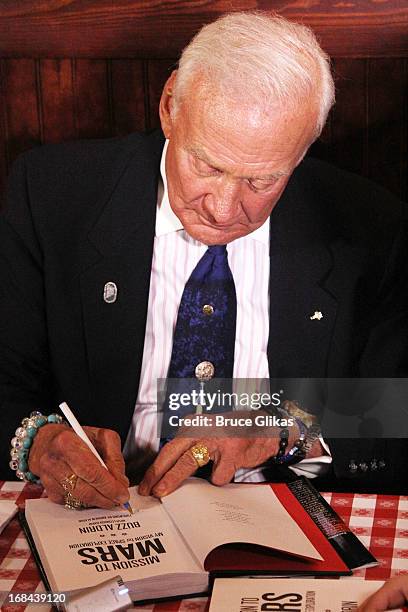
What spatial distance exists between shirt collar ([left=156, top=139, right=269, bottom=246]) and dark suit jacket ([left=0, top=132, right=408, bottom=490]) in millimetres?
21

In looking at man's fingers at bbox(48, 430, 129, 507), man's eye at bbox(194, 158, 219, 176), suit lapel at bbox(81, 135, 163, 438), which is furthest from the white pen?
man's eye at bbox(194, 158, 219, 176)

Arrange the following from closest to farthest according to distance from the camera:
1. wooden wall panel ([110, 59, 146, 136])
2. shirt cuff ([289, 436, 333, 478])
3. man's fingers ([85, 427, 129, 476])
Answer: man's fingers ([85, 427, 129, 476]), shirt cuff ([289, 436, 333, 478]), wooden wall panel ([110, 59, 146, 136])

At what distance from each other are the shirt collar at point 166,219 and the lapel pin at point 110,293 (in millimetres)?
158

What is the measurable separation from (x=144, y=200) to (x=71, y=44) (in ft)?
2.48

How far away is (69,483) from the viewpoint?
1.69 metres

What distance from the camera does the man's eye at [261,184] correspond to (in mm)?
1915

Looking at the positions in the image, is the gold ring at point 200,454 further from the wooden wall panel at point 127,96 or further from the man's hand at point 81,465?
the wooden wall panel at point 127,96

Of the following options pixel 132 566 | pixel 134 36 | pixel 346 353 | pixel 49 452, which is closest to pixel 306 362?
pixel 346 353

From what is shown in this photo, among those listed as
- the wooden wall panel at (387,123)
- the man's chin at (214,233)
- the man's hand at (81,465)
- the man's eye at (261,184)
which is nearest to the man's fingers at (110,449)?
the man's hand at (81,465)

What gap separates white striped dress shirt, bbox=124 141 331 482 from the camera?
2174mm

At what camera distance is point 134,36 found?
267 centimetres

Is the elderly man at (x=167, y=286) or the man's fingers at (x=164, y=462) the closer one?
the man's fingers at (x=164, y=462)

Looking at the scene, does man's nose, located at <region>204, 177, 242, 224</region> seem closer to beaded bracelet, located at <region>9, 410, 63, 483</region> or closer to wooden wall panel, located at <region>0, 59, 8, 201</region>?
beaded bracelet, located at <region>9, 410, 63, 483</region>

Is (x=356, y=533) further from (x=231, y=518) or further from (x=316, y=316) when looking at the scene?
(x=316, y=316)
